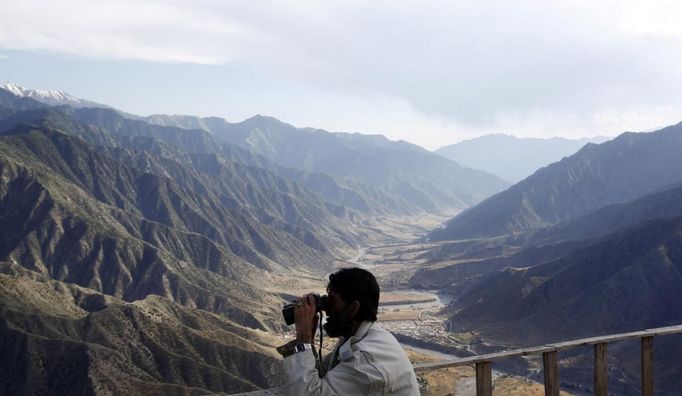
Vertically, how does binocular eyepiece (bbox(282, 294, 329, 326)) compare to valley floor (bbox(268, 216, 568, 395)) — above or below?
above

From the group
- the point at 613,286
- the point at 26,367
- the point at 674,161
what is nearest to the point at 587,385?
the point at 613,286

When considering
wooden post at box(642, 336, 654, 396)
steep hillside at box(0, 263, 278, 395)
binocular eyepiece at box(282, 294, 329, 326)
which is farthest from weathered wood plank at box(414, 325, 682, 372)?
steep hillside at box(0, 263, 278, 395)

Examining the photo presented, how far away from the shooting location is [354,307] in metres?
4.98

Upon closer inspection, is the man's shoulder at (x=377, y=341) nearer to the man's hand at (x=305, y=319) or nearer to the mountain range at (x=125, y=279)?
the man's hand at (x=305, y=319)

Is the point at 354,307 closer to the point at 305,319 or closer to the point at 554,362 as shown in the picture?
the point at 305,319

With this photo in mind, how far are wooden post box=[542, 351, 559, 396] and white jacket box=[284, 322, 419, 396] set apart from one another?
2652 millimetres

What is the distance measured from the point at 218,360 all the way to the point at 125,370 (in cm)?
1015

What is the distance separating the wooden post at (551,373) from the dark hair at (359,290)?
8.94 ft

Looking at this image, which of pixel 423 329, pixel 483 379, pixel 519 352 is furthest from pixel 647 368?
pixel 423 329

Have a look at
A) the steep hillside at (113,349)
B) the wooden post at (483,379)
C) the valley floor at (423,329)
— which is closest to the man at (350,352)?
the wooden post at (483,379)

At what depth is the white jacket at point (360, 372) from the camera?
4.53 m

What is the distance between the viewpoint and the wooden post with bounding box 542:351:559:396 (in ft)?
22.4

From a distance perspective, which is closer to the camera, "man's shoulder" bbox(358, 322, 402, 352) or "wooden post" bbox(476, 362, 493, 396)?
"man's shoulder" bbox(358, 322, 402, 352)

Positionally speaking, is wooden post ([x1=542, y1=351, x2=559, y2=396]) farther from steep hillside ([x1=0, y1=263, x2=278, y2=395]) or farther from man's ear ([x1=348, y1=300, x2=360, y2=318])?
steep hillside ([x1=0, y1=263, x2=278, y2=395])
